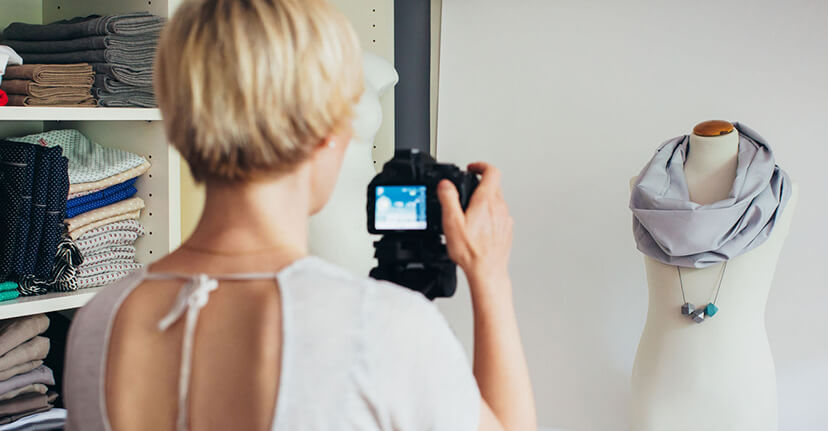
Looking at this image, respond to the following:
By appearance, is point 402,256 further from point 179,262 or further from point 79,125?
point 79,125

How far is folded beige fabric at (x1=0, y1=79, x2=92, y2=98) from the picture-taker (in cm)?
165

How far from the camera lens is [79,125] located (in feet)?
6.49

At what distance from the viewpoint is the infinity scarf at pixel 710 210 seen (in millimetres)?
2035

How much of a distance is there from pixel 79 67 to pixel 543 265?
6.04 ft

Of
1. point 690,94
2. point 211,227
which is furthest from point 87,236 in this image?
point 690,94

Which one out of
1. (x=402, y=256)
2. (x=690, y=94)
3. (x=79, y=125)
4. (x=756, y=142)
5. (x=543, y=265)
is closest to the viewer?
(x=402, y=256)

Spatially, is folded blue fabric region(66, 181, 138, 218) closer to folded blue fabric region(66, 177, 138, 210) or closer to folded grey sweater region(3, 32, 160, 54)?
folded blue fabric region(66, 177, 138, 210)

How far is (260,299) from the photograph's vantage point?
25.6 inches

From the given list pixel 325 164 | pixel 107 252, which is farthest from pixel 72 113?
pixel 325 164

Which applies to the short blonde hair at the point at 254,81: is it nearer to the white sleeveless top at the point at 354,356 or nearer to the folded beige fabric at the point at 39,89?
the white sleeveless top at the point at 354,356

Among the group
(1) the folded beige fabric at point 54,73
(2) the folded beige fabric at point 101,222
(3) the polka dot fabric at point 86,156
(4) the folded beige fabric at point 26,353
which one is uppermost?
(1) the folded beige fabric at point 54,73

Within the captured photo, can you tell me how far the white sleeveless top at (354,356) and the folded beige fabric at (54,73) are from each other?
1227 millimetres

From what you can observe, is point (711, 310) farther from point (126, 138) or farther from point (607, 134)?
point (126, 138)

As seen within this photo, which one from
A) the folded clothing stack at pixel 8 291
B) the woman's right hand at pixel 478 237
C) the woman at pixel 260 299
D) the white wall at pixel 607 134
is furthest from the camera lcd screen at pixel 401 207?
the white wall at pixel 607 134
